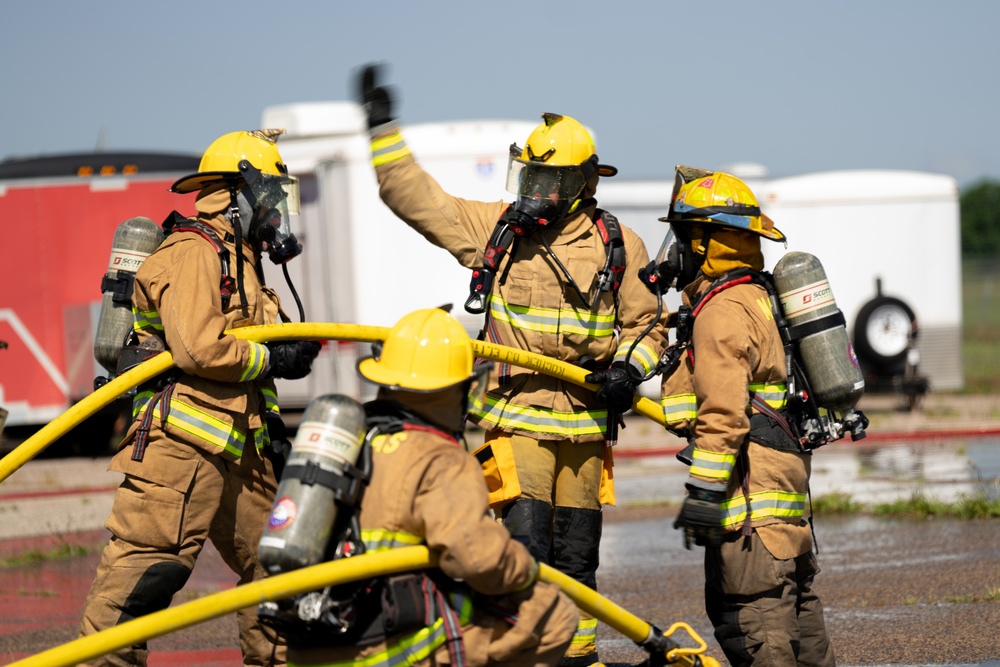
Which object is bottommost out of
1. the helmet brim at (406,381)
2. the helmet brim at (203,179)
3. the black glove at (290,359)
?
the black glove at (290,359)

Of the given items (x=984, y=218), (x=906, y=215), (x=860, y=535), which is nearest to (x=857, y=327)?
(x=906, y=215)

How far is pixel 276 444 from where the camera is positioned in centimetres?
515

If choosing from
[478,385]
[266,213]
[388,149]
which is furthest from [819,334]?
[266,213]

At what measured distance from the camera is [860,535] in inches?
349

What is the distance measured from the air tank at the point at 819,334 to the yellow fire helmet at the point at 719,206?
0.18 meters

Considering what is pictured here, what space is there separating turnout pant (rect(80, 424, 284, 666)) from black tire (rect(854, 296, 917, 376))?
12554 mm

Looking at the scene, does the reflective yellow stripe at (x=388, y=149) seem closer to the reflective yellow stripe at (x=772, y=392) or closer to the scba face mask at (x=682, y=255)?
the scba face mask at (x=682, y=255)

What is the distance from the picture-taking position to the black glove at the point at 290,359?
16.5ft

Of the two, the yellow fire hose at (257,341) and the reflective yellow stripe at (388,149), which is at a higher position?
the reflective yellow stripe at (388,149)

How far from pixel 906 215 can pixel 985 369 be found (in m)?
8.84

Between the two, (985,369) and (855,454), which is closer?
(855,454)

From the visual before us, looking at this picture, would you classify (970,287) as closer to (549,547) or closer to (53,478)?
(53,478)

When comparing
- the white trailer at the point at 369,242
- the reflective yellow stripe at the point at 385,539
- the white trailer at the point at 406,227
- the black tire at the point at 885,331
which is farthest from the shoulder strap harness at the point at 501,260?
the black tire at the point at 885,331

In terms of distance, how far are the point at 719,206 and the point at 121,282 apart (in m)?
2.48
